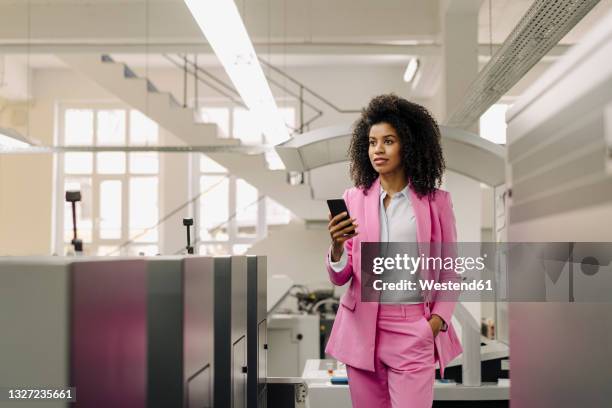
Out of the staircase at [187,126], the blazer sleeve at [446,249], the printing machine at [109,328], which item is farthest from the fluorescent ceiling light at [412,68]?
the printing machine at [109,328]

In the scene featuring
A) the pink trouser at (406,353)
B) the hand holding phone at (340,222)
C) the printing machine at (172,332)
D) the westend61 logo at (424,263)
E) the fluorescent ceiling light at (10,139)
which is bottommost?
the pink trouser at (406,353)

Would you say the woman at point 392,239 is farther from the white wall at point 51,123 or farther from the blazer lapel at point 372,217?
the white wall at point 51,123

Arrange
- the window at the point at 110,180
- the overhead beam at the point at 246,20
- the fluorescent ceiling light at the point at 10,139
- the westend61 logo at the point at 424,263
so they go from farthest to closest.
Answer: the window at the point at 110,180 < the overhead beam at the point at 246,20 < the fluorescent ceiling light at the point at 10,139 < the westend61 logo at the point at 424,263

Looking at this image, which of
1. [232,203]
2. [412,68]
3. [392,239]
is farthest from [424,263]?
[232,203]

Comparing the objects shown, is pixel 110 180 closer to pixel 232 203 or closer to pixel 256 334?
pixel 232 203

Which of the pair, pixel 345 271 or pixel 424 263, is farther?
pixel 345 271

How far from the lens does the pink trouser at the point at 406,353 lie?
1618mm

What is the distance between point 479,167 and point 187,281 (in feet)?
10.1

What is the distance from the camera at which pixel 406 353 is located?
1629 mm

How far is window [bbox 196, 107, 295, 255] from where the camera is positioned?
9.34 m

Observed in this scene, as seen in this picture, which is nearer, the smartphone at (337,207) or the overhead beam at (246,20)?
the smartphone at (337,207)

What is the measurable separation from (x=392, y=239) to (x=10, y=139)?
9.84 feet

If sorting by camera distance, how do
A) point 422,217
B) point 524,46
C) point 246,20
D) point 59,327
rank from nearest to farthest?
1. point 59,327
2. point 422,217
3. point 524,46
4. point 246,20

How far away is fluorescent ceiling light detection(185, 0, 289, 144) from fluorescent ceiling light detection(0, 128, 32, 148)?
1427mm
